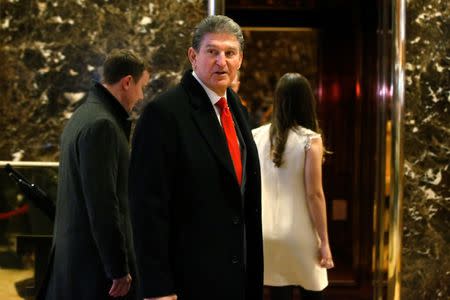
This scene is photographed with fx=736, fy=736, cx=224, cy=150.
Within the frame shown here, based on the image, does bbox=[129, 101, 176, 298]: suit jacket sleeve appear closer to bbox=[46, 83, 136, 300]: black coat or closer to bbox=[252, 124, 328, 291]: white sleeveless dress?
bbox=[46, 83, 136, 300]: black coat

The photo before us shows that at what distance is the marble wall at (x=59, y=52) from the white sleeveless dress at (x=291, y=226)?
0.86 m

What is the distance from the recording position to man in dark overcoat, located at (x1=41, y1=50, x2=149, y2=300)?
2621 millimetres

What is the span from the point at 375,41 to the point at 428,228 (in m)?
2.22

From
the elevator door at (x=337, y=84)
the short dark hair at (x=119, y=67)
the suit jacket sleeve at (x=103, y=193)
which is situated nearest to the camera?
the suit jacket sleeve at (x=103, y=193)

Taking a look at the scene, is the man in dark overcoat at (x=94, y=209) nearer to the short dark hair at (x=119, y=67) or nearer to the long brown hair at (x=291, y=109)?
the short dark hair at (x=119, y=67)

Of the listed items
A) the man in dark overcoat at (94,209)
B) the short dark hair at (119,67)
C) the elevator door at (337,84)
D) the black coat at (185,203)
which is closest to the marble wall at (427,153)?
the elevator door at (337,84)

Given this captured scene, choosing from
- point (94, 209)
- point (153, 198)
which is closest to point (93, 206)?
point (94, 209)

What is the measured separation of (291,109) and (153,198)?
1537 mm

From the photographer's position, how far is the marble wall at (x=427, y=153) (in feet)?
13.4

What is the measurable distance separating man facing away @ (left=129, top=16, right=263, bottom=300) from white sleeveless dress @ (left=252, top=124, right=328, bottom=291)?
3.73ft

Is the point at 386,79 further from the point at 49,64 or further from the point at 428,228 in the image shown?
the point at 49,64

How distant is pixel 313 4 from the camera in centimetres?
621

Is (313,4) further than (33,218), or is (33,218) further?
(313,4)

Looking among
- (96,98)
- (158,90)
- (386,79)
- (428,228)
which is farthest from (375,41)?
(96,98)
